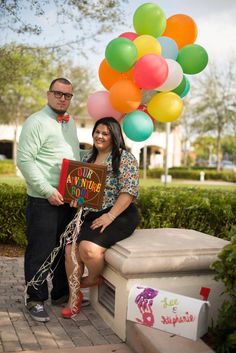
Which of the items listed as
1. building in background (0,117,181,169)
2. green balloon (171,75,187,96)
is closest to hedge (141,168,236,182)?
building in background (0,117,181,169)

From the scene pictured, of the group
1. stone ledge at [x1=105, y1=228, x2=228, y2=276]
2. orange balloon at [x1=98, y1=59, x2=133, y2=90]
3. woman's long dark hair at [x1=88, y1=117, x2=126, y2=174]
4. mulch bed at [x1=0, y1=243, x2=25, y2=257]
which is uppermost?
orange balloon at [x1=98, y1=59, x2=133, y2=90]

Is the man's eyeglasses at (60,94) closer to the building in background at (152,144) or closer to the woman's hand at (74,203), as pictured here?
the woman's hand at (74,203)

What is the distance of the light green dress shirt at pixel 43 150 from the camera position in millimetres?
3822

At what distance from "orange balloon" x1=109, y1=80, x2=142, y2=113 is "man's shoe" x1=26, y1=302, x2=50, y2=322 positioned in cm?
181

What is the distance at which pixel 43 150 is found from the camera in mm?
3949

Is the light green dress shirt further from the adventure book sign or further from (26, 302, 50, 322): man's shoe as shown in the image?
(26, 302, 50, 322): man's shoe

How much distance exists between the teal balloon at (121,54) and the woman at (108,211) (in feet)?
1.54

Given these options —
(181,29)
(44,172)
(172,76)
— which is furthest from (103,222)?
(181,29)

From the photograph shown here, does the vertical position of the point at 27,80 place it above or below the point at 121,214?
above

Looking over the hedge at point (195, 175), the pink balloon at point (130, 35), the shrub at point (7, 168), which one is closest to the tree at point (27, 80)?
the shrub at point (7, 168)

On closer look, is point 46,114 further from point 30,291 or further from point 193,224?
point 193,224

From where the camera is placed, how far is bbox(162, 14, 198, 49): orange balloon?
175 inches

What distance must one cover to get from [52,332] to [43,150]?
1.46m

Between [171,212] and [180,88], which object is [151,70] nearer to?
[180,88]
